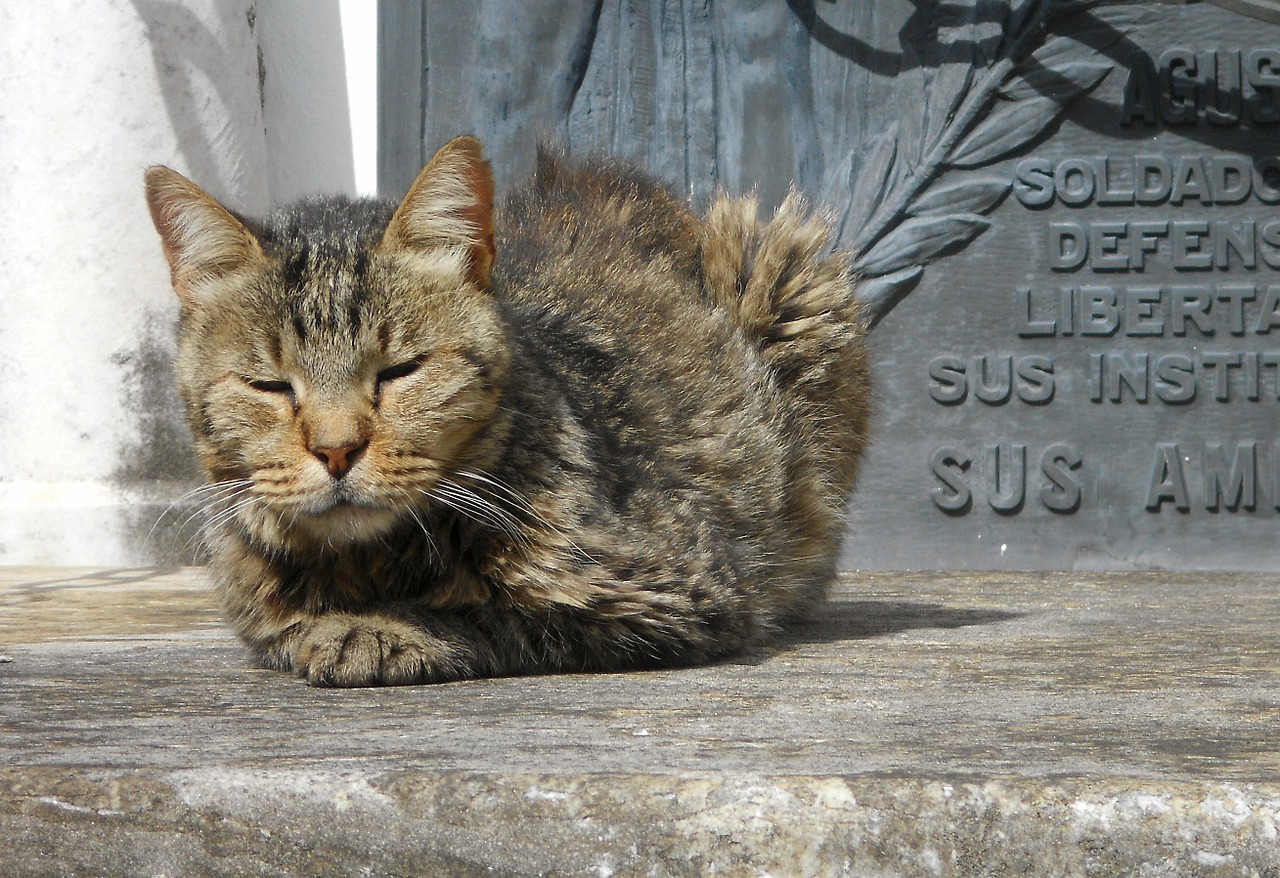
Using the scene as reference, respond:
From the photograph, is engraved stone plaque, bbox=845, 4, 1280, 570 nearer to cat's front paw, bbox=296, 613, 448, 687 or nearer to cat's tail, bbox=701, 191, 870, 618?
cat's tail, bbox=701, 191, 870, 618

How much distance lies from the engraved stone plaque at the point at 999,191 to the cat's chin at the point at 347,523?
2.54 meters

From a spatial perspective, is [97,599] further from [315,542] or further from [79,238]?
[315,542]

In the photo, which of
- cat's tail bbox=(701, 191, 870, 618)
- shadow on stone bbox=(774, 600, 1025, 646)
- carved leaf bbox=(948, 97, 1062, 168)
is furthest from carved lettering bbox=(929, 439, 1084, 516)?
cat's tail bbox=(701, 191, 870, 618)

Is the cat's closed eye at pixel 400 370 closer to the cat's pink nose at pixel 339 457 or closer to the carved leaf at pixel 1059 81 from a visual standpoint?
the cat's pink nose at pixel 339 457

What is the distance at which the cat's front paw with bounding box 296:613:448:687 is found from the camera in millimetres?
1956

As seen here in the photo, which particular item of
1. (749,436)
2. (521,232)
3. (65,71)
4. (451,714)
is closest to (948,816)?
(451,714)

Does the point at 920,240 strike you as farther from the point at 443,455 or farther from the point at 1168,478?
the point at 443,455

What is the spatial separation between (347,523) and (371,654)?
0.68ft

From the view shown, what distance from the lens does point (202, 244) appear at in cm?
202

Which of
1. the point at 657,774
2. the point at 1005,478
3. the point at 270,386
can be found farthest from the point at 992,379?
the point at 657,774

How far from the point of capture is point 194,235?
202 centimetres

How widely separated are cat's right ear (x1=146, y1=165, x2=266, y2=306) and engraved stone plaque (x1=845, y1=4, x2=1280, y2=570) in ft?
9.27

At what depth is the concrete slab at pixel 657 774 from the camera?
1.29 meters

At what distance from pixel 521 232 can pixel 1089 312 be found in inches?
88.3
